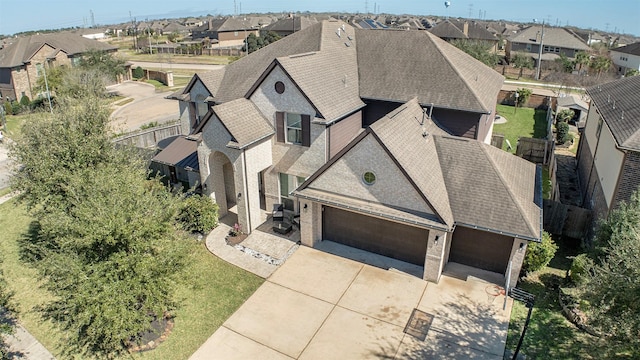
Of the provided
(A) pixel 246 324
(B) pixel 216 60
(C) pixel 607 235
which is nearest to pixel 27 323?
(A) pixel 246 324

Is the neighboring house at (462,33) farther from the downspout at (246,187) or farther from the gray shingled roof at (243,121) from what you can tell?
the downspout at (246,187)

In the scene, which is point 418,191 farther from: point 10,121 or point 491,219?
point 10,121

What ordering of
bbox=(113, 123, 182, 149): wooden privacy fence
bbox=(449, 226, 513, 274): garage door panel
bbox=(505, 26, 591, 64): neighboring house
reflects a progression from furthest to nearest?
bbox=(505, 26, 591, 64): neighboring house → bbox=(113, 123, 182, 149): wooden privacy fence → bbox=(449, 226, 513, 274): garage door panel

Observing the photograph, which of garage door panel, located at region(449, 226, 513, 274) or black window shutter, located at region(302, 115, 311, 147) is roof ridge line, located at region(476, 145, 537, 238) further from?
black window shutter, located at region(302, 115, 311, 147)

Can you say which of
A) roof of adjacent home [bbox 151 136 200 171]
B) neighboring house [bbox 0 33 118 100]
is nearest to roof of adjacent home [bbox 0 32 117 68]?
neighboring house [bbox 0 33 118 100]

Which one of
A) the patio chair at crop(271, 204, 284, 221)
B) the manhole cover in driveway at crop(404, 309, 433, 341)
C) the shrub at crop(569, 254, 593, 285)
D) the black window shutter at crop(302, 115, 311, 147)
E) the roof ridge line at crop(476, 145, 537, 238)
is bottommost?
the manhole cover in driveway at crop(404, 309, 433, 341)
